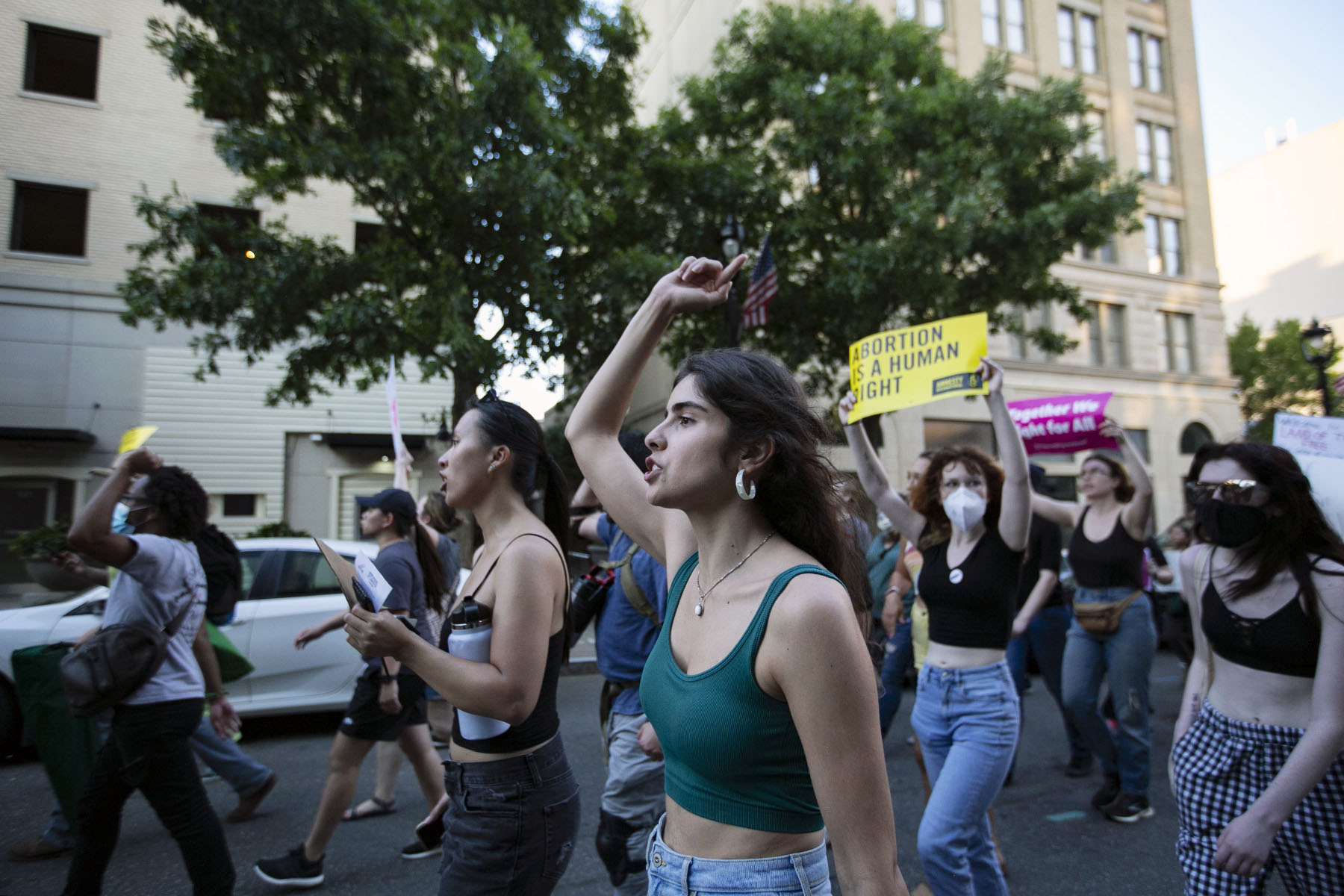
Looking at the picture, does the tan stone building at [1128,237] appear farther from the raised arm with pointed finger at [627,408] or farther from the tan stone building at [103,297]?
the raised arm with pointed finger at [627,408]

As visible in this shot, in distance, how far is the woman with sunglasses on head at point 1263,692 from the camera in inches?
93.7

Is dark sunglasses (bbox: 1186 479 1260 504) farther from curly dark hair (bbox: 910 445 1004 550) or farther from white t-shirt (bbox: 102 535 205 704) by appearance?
white t-shirt (bbox: 102 535 205 704)

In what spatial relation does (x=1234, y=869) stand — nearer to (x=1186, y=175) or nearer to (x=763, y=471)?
(x=763, y=471)

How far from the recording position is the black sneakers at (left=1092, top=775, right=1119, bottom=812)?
5.23 metres

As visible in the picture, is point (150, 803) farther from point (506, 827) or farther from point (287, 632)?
point (287, 632)

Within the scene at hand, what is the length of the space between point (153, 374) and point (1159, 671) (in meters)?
17.9

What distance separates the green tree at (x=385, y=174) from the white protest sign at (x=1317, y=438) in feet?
28.4

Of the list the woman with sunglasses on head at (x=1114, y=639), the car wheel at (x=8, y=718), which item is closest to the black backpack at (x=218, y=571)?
the car wheel at (x=8, y=718)

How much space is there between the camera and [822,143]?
13.5m

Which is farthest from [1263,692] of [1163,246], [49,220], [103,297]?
[1163,246]

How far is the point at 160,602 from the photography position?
3586mm

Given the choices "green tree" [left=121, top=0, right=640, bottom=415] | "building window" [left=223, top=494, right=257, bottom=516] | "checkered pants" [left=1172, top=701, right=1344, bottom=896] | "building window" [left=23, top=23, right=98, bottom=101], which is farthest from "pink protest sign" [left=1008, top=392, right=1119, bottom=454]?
"building window" [left=23, top=23, right=98, bottom=101]

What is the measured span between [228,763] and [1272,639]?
5.25 meters

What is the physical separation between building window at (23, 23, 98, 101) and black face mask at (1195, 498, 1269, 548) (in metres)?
20.4
